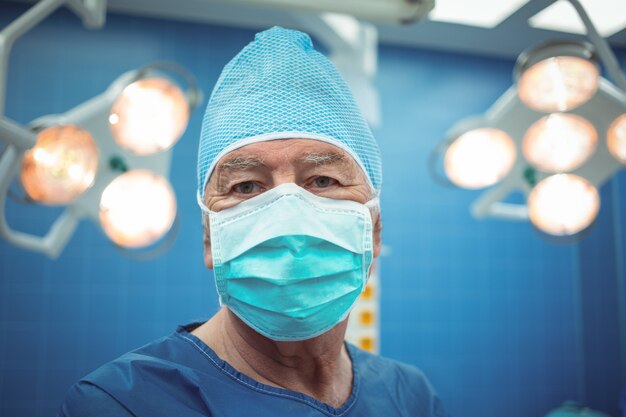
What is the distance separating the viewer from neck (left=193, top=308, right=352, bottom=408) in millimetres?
987

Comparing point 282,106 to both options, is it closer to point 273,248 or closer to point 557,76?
point 273,248

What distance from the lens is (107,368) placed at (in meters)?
0.89

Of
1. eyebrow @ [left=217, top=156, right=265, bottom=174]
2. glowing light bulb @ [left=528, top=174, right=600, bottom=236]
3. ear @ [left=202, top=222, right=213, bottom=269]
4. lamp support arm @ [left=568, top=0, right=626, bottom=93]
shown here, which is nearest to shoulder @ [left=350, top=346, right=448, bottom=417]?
ear @ [left=202, top=222, right=213, bottom=269]

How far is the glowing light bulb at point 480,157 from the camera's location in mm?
1683

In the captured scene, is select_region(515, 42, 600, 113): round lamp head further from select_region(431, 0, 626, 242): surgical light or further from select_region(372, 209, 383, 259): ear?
select_region(372, 209, 383, 259): ear

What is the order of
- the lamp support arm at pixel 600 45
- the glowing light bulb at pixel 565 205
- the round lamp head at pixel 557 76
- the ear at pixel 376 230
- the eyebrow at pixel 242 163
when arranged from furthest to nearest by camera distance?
the glowing light bulb at pixel 565 205 → the round lamp head at pixel 557 76 → the lamp support arm at pixel 600 45 → the ear at pixel 376 230 → the eyebrow at pixel 242 163

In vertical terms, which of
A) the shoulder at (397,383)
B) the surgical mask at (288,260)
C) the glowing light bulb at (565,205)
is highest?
the glowing light bulb at (565,205)

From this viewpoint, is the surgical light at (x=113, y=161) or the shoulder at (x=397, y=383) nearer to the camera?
the shoulder at (x=397, y=383)

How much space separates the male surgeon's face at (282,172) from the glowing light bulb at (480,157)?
0.77 m

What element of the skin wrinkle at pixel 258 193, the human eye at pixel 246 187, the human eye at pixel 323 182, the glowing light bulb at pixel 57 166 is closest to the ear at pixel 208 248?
the skin wrinkle at pixel 258 193

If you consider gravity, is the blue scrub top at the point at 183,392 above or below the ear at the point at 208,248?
below

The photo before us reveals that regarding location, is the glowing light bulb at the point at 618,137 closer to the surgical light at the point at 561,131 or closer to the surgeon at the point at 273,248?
the surgical light at the point at 561,131

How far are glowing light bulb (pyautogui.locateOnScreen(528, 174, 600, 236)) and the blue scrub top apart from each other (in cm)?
82

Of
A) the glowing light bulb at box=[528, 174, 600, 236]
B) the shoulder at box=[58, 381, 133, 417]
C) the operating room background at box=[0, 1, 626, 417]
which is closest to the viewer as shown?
the shoulder at box=[58, 381, 133, 417]
